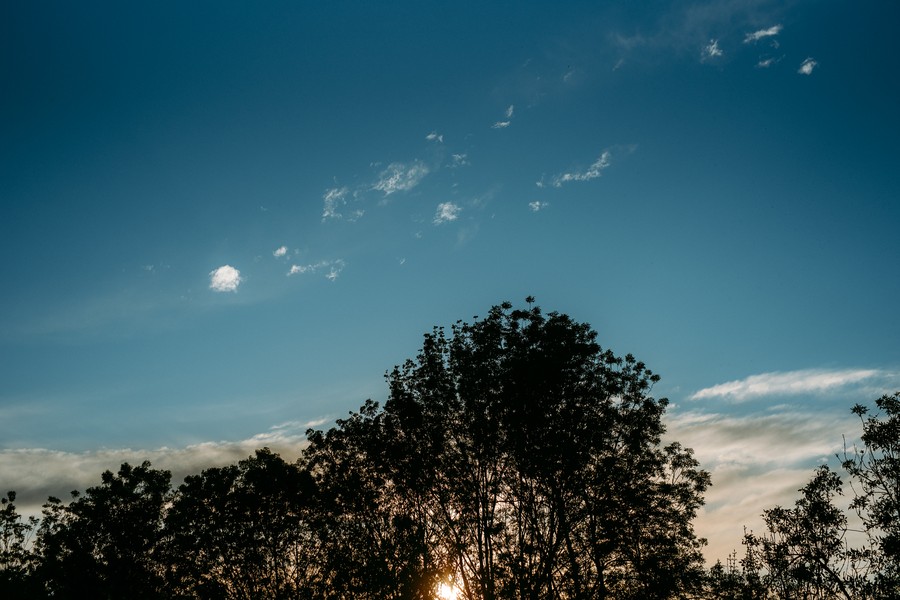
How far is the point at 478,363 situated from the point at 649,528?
36.0 ft

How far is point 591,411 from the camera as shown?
25.1 meters

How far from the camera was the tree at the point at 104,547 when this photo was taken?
3275 centimetres

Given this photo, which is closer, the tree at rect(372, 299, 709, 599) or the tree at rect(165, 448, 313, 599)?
the tree at rect(372, 299, 709, 599)

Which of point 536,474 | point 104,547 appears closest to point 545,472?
point 536,474

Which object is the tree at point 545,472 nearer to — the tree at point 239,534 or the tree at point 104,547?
the tree at point 239,534

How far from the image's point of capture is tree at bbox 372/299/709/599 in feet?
80.0

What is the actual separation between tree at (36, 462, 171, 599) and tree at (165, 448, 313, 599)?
158 cm

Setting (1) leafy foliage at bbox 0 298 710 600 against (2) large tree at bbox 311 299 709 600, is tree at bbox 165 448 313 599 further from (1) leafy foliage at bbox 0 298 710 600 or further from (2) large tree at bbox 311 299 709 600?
(2) large tree at bbox 311 299 709 600

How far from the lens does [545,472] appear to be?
2444 centimetres

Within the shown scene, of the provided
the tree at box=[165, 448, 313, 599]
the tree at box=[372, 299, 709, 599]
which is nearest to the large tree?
the tree at box=[372, 299, 709, 599]

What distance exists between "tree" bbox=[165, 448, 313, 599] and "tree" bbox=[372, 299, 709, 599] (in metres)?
10.6

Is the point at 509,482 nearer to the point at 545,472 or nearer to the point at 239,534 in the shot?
the point at 545,472

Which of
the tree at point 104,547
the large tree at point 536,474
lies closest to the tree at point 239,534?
the tree at point 104,547

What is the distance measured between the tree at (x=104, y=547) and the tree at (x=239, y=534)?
158cm
